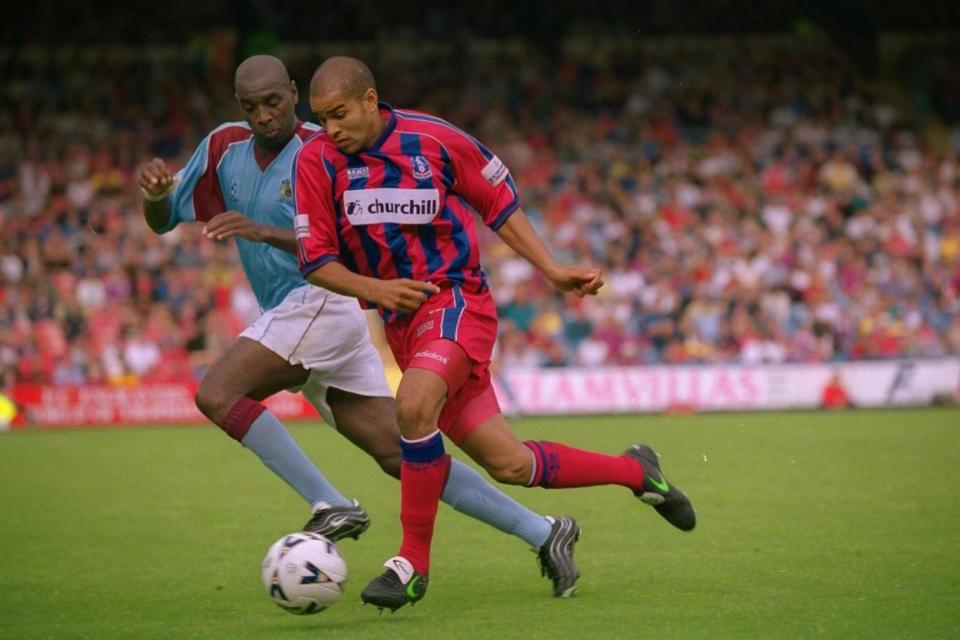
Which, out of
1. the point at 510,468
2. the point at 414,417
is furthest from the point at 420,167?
the point at 510,468

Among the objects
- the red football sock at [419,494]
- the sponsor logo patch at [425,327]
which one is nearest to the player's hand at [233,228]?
the sponsor logo patch at [425,327]

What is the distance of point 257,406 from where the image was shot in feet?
21.5

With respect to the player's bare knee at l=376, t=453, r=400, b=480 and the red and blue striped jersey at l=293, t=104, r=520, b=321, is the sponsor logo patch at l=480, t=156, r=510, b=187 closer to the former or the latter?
the red and blue striped jersey at l=293, t=104, r=520, b=321

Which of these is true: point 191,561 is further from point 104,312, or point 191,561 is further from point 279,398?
point 104,312

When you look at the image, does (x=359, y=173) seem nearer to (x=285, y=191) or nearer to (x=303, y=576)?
(x=285, y=191)

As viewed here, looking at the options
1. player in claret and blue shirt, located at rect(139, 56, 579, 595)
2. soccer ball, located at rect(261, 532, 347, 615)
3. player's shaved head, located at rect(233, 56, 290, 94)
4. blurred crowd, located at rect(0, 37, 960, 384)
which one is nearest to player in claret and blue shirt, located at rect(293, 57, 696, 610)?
soccer ball, located at rect(261, 532, 347, 615)

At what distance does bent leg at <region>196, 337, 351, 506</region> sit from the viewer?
256 inches

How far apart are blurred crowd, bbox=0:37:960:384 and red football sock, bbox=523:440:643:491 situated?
40.2ft

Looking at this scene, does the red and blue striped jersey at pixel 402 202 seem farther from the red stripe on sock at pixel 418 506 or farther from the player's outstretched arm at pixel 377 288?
the red stripe on sock at pixel 418 506

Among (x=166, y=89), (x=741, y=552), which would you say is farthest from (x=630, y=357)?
(x=741, y=552)

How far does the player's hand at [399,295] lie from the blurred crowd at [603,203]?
1271 cm

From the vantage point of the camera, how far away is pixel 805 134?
2289 cm

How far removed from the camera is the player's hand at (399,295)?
5605 millimetres

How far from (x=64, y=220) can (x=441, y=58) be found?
728 centimetres
